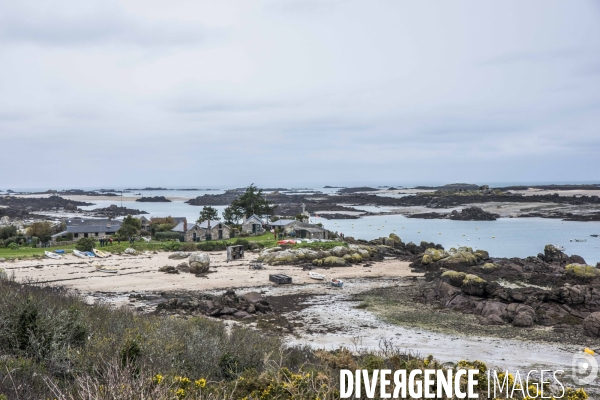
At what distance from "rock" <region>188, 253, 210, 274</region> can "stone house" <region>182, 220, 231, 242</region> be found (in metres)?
15.4

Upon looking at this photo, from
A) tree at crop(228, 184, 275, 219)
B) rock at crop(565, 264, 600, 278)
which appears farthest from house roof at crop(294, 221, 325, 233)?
rock at crop(565, 264, 600, 278)

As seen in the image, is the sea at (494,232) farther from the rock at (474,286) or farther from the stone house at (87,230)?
the stone house at (87,230)

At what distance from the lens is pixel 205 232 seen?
51500mm

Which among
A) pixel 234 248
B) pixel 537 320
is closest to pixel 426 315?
pixel 537 320

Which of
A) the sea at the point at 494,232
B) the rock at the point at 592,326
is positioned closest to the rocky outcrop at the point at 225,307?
the rock at the point at 592,326

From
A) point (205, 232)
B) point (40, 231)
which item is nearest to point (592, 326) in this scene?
point (205, 232)

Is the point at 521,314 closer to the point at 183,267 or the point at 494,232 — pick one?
the point at 183,267

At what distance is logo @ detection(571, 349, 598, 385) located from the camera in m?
13.6

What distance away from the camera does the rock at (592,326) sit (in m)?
18.4

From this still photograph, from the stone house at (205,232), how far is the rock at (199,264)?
1541 centimetres

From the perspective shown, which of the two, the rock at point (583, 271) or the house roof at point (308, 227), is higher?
the house roof at point (308, 227)

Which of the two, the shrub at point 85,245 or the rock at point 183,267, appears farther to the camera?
the shrub at point 85,245

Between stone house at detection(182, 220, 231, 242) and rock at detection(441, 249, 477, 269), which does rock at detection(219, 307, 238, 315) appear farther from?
stone house at detection(182, 220, 231, 242)

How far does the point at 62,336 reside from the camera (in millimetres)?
9336
